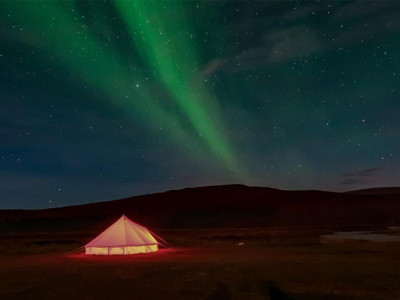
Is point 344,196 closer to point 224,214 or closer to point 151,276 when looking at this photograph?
point 224,214

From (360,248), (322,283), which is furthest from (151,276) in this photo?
(360,248)

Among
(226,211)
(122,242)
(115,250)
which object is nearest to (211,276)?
(122,242)

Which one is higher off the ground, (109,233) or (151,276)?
(109,233)

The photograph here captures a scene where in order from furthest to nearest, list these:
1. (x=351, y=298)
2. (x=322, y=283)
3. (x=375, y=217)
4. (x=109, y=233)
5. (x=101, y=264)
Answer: (x=375, y=217), (x=109, y=233), (x=101, y=264), (x=322, y=283), (x=351, y=298)

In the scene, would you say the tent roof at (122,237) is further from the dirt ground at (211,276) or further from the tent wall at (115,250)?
the dirt ground at (211,276)

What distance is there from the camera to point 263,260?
22766 millimetres

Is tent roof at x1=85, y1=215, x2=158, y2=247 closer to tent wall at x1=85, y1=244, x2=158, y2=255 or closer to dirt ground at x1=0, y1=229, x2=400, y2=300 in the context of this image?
tent wall at x1=85, y1=244, x2=158, y2=255

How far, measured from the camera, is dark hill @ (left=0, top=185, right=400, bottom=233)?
7069 cm

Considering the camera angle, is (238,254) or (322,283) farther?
(238,254)

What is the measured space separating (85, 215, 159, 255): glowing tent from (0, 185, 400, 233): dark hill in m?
37.6

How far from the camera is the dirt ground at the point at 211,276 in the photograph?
1400cm

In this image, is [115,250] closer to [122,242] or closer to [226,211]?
[122,242]

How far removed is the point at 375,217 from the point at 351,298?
A: 66.4 meters

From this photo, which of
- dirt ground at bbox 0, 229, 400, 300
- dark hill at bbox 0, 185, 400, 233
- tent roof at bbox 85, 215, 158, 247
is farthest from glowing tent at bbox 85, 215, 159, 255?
dark hill at bbox 0, 185, 400, 233
